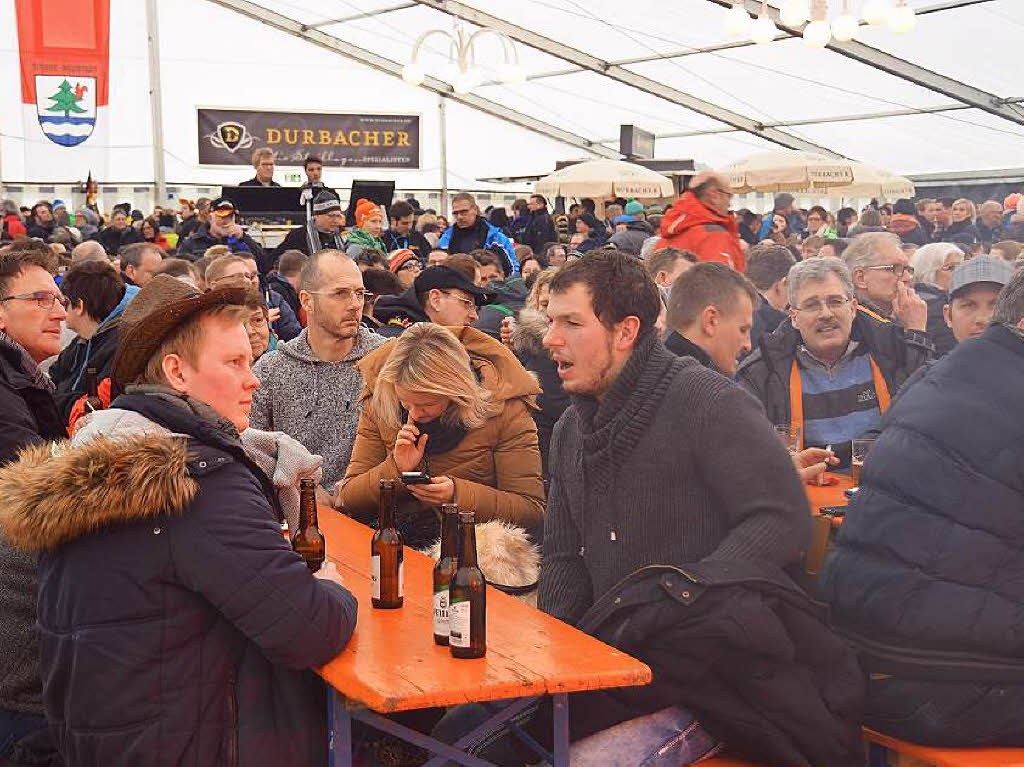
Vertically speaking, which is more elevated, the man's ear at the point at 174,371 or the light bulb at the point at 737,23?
the light bulb at the point at 737,23

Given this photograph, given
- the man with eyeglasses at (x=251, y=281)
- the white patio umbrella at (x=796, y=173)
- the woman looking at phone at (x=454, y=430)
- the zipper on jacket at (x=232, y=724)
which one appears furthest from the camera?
the white patio umbrella at (x=796, y=173)

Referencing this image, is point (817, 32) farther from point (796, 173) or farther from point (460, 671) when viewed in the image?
point (460, 671)

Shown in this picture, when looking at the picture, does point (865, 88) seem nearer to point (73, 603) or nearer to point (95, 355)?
point (95, 355)

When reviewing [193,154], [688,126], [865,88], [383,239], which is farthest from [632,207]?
[193,154]

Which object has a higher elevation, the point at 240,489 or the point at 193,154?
the point at 193,154

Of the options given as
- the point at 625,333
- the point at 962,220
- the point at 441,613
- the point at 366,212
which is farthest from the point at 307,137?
the point at 441,613

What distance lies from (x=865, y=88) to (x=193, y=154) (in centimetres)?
1145

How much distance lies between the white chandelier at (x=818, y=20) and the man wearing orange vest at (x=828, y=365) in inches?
317

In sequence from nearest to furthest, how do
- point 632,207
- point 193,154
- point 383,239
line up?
point 383,239
point 632,207
point 193,154

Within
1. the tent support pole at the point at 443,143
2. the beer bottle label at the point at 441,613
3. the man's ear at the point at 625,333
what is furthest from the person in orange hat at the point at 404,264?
the tent support pole at the point at 443,143

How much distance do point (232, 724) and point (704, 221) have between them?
5.90 meters

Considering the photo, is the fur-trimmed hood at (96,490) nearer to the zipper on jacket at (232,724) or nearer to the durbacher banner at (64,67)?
the zipper on jacket at (232,724)

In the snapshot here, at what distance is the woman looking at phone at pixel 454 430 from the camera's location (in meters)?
4.16

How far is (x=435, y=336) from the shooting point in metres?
4.21
